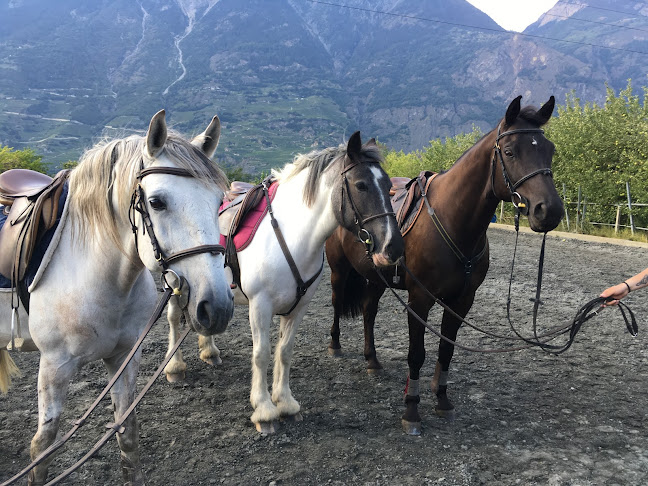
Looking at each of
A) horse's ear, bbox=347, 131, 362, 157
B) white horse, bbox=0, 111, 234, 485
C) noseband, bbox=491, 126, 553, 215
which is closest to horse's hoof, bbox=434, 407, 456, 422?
noseband, bbox=491, 126, 553, 215

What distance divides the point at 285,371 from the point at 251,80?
170925mm

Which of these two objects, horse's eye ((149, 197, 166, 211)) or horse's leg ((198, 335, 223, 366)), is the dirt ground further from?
horse's eye ((149, 197, 166, 211))

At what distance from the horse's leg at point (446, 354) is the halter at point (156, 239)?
7.95ft

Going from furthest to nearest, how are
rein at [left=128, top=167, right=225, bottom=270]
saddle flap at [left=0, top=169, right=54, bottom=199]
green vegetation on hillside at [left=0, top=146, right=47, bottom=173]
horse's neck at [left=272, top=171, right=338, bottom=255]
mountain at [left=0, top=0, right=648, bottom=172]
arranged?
mountain at [left=0, top=0, right=648, bottom=172], green vegetation on hillside at [left=0, top=146, right=47, bottom=173], horse's neck at [left=272, top=171, right=338, bottom=255], saddle flap at [left=0, top=169, right=54, bottom=199], rein at [left=128, top=167, right=225, bottom=270]

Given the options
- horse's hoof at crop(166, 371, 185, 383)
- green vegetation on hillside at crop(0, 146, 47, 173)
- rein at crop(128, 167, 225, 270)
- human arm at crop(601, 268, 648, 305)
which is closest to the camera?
rein at crop(128, 167, 225, 270)

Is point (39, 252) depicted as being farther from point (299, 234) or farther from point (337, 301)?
point (337, 301)

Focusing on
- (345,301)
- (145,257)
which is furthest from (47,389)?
(345,301)

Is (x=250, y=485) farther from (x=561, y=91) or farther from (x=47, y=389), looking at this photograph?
(x=561, y=91)

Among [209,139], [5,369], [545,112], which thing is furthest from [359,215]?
[5,369]

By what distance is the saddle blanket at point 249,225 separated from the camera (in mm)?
3531

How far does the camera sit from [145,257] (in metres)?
1.84

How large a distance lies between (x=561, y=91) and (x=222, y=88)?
115955 mm

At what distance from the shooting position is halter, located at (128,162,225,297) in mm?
1716

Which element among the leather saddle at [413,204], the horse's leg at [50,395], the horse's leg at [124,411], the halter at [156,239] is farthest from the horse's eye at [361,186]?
the horse's leg at [50,395]
